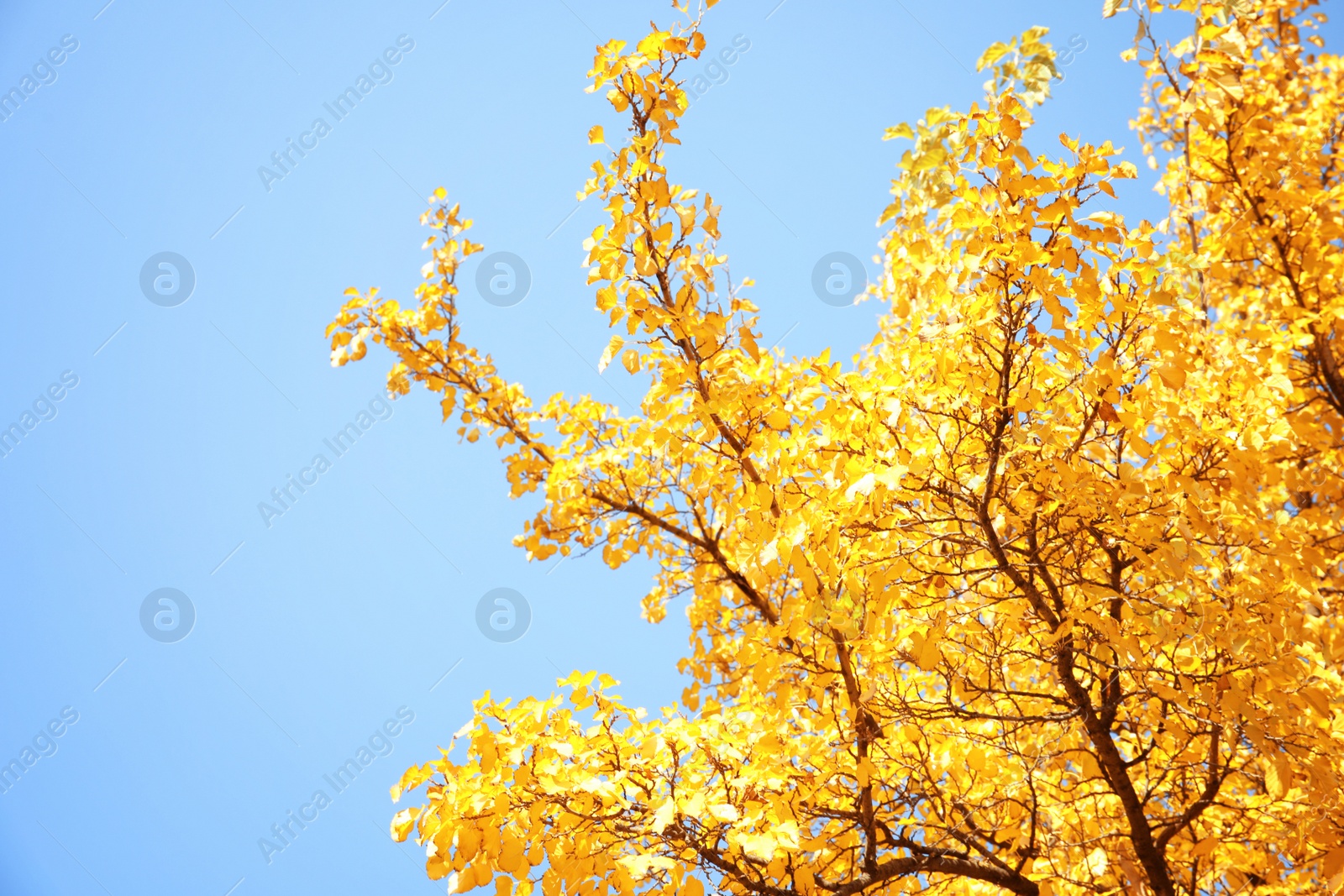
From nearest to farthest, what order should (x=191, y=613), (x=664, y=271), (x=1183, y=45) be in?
(x=664, y=271), (x=1183, y=45), (x=191, y=613)

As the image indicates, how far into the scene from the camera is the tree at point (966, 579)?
1.74 m

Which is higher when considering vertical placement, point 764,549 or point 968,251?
point 968,251

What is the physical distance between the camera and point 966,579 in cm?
226

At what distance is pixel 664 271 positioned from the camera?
2281 millimetres

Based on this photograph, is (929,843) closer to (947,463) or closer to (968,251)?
(947,463)

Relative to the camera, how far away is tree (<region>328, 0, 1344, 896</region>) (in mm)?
1741

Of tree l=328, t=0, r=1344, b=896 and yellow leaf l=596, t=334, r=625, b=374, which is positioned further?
yellow leaf l=596, t=334, r=625, b=374

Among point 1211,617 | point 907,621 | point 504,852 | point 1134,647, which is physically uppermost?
point 1211,617

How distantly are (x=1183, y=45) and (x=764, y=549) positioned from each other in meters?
2.60

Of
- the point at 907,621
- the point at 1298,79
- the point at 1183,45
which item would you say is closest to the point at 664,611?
the point at 907,621

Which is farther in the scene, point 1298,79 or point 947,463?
point 1298,79

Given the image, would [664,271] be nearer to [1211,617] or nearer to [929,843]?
[1211,617]

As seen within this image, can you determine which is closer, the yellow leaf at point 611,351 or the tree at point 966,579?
the tree at point 966,579

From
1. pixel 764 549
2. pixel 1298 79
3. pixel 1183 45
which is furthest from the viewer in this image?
pixel 1298 79
